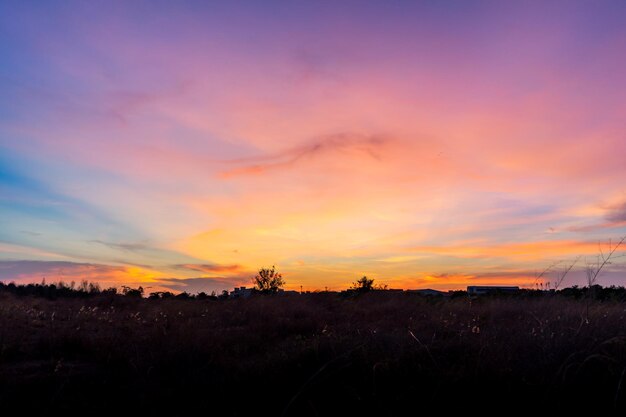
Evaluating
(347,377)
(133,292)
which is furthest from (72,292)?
(347,377)

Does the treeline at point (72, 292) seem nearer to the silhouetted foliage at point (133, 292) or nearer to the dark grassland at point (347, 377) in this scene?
the silhouetted foliage at point (133, 292)

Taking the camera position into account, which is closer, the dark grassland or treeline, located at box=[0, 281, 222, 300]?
the dark grassland

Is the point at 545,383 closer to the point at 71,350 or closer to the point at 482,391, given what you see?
the point at 482,391

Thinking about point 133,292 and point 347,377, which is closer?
point 347,377

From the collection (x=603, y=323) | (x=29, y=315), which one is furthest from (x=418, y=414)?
(x=29, y=315)

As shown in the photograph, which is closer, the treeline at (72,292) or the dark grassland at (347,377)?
the dark grassland at (347,377)

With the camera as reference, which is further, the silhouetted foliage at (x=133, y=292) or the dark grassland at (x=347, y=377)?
the silhouetted foliage at (x=133, y=292)

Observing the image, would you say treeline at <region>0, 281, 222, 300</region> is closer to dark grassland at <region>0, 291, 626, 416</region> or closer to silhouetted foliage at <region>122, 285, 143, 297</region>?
silhouetted foliage at <region>122, 285, 143, 297</region>

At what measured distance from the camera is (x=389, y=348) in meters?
6.81

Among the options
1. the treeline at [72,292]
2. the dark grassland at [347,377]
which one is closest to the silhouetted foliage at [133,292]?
the treeline at [72,292]

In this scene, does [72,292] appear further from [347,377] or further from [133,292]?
[347,377]

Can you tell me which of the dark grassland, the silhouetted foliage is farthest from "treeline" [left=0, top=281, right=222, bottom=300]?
the dark grassland

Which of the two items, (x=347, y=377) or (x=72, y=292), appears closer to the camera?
(x=347, y=377)

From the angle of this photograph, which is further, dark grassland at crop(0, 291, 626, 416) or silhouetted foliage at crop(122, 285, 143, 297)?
silhouetted foliage at crop(122, 285, 143, 297)
